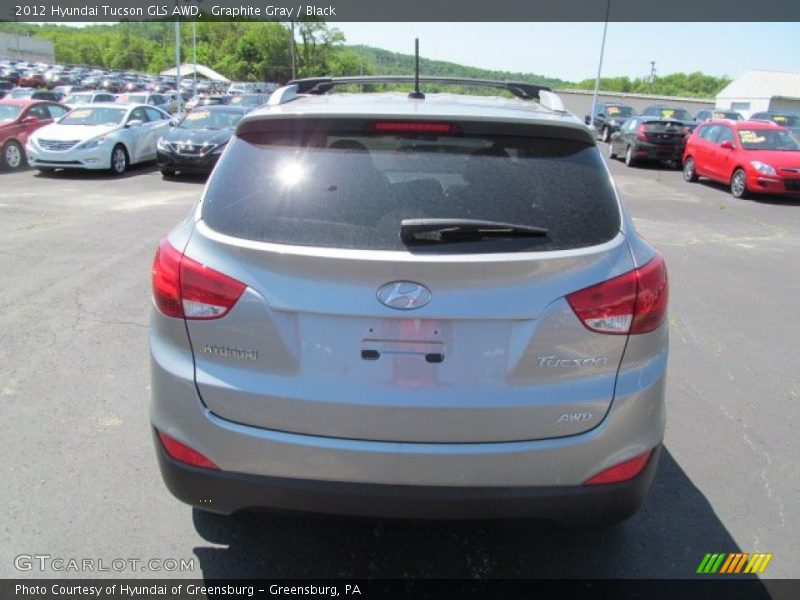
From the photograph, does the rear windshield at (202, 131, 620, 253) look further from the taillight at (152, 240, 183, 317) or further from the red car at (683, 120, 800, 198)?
the red car at (683, 120, 800, 198)

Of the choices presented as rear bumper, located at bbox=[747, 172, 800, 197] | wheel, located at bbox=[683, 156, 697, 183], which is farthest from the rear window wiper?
wheel, located at bbox=[683, 156, 697, 183]

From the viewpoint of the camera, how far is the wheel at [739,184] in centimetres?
1480

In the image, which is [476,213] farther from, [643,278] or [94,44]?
[94,44]

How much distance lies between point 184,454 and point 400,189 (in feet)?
4.07

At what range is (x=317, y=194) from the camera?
2.37 metres

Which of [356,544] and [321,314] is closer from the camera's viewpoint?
[321,314]

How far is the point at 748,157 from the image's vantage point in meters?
14.8

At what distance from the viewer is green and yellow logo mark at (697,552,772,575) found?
110 inches

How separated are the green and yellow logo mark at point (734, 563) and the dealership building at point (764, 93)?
57.6 m

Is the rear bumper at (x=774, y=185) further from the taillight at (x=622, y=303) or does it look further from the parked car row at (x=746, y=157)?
the taillight at (x=622, y=303)

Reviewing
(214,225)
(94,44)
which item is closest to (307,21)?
(94,44)

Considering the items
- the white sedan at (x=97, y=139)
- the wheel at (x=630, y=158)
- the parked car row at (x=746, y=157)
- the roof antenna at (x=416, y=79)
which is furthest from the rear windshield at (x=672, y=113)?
the roof antenna at (x=416, y=79)

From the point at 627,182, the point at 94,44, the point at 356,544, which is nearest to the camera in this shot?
the point at 356,544

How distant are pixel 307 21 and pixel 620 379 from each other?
9646 cm
